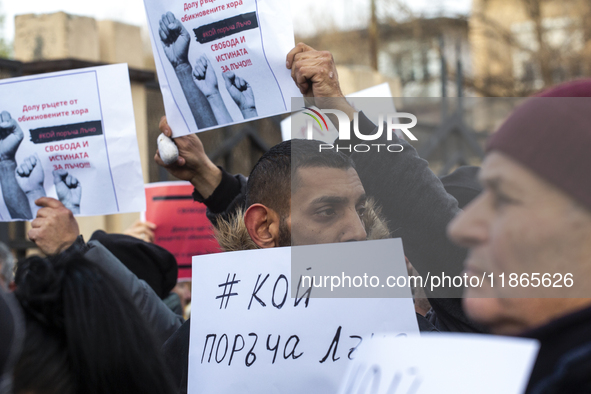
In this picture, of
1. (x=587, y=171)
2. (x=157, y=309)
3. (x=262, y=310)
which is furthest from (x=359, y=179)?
(x=587, y=171)

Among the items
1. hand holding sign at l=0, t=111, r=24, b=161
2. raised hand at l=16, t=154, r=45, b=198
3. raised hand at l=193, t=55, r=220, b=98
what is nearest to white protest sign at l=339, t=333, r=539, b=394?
raised hand at l=193, t=55, r=220, b=98

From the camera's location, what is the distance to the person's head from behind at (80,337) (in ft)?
3.74

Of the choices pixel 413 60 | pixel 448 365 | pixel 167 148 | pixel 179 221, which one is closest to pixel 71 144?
pixel 167 148

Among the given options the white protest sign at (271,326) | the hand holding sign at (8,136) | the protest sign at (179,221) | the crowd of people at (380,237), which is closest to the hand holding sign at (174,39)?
the crowd of people at (380,237)

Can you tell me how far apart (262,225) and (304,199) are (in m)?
0.17

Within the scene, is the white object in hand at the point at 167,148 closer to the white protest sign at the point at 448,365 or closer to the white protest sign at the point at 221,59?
the white protest sign at the point at 221,59

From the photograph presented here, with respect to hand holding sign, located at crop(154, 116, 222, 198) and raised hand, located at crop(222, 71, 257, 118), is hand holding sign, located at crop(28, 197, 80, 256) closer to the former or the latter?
hand holding sign, located at crop(154, 116, 222, 198)

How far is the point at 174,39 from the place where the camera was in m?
2.17

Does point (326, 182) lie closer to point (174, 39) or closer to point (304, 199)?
point (304, 199)

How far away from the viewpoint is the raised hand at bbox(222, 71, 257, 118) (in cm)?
210

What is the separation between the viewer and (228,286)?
1.83 meters

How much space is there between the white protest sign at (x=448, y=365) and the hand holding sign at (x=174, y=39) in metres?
1.46

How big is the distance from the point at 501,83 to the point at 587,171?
54.5 feet

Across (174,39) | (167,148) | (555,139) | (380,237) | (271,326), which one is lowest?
(271,326)
